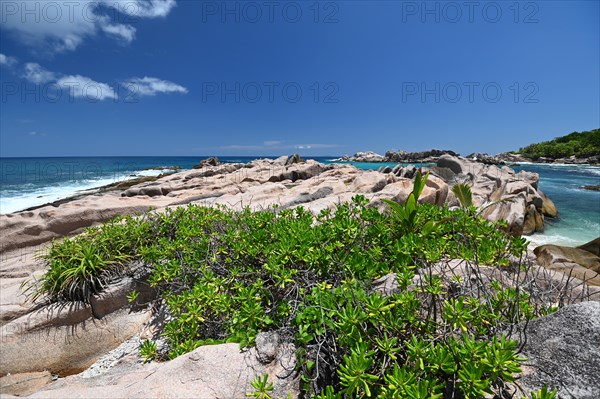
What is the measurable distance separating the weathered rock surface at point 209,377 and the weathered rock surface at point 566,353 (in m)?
1.63

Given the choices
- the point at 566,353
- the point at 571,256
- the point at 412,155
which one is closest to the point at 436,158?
the point at 412,155

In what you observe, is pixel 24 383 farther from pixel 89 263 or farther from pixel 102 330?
pixel 89 263

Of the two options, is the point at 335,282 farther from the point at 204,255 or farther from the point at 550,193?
the point at 550,193

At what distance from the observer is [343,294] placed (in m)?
2.24

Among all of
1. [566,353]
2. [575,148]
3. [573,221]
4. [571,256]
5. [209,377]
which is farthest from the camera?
[575,148]

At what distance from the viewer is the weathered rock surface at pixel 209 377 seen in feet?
6.54

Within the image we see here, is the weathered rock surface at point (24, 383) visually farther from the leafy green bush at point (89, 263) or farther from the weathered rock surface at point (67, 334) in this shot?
the leafy green bush at point (89, 263)

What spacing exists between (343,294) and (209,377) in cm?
121

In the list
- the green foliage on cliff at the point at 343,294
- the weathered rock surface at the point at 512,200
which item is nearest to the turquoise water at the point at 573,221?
the weathered rock surface at the point at 512,200

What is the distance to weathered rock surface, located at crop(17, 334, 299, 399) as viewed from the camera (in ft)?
6.54

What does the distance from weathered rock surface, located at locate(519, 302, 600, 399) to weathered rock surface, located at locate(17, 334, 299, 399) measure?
5.36 feet

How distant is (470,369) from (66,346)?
493cm

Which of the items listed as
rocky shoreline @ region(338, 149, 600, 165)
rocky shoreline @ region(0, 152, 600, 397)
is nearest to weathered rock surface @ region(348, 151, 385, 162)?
rocky shoreline @ region(338, 149, 600, 165)

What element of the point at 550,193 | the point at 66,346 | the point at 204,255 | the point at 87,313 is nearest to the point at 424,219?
the point at 204,255
